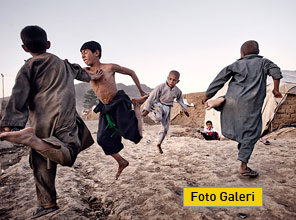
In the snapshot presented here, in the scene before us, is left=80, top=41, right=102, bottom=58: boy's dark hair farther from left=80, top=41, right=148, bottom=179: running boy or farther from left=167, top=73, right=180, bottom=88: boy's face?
left=167, top=73, right=180, bottom=88: boy's face

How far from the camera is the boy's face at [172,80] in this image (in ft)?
12.3

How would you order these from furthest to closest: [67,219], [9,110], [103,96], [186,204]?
[103,96], [186,204], [67,219], [9,110]

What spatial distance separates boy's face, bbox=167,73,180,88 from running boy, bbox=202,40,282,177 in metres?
1.36

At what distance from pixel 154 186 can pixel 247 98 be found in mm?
1514

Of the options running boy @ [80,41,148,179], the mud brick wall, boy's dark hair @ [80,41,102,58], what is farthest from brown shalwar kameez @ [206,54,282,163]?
the mud brick wall

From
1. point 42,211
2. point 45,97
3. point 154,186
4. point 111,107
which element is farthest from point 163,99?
point 42,211

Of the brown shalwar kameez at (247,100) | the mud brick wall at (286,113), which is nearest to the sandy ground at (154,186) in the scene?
the brown shalwar kameez at (247,100)

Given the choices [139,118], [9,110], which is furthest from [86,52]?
[9,110]

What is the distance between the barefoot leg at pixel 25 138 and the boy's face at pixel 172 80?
2789 millimetres

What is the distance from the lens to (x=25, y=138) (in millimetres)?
1258

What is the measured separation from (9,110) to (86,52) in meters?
1.21

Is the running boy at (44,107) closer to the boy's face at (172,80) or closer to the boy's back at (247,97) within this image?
the boy's back at (247,97)

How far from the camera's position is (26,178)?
103 inches

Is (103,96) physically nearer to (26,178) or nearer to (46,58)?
(46,58)
